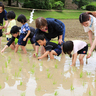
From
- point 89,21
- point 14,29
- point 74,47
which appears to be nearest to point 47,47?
point 74,47

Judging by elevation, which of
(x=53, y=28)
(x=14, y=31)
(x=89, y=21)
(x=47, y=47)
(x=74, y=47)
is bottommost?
(x=47, y=47)

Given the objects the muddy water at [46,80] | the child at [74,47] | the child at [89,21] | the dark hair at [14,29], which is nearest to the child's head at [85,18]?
the child at [89,21]

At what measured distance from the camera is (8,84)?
8.23ft

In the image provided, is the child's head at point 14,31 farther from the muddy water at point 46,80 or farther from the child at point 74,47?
the child at point 74,47

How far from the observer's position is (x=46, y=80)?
8.93ft

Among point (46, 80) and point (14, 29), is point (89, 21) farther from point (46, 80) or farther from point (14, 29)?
point (14, 29)

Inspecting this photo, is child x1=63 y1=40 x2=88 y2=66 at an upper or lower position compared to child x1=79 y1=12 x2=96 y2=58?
lower

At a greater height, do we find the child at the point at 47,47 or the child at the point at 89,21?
the child at the point at 89,21

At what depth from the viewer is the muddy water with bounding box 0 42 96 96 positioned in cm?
229

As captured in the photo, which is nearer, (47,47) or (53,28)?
(47,47)

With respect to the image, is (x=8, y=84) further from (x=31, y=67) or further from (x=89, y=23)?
(x=89, y=23)

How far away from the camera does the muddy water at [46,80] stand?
2.29 metres

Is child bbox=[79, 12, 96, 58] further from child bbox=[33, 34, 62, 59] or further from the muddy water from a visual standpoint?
child bbox=[33, 34, 62, 59]

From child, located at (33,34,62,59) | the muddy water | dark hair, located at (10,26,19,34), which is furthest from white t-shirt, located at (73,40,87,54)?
dark hair, located at (10,26,19,34)
